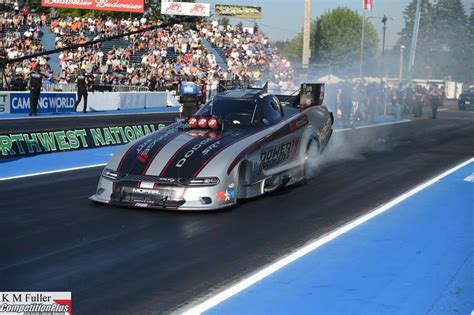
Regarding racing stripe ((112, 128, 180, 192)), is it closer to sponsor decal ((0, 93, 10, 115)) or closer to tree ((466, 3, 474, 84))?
sponsor decal ((0, 93, 10, 115))

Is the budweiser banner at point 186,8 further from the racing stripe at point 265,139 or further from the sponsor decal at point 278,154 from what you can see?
the sponsor decal at point 278,154

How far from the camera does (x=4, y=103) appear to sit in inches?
1153

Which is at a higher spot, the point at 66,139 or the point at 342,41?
the point at 342,41

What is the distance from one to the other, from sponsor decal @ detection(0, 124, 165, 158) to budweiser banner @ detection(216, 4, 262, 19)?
5637 centimetres

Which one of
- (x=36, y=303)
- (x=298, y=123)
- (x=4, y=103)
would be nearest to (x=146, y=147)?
(x=298, y=123)

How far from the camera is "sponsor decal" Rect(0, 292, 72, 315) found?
17.9 ft

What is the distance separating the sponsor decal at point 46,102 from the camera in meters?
29.7

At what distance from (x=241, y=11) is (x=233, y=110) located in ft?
211

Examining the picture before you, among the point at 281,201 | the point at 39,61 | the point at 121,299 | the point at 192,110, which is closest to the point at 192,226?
the point at 281,201

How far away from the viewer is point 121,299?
588cm

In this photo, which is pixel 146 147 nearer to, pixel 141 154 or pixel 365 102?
pixel 141 154

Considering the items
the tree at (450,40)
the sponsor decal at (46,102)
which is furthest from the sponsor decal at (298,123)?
the tree at (450,40)

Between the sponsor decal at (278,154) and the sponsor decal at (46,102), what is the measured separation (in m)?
20.5

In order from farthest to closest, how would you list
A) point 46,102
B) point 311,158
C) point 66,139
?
point 46,102 < point 66,139 < point 311,158
